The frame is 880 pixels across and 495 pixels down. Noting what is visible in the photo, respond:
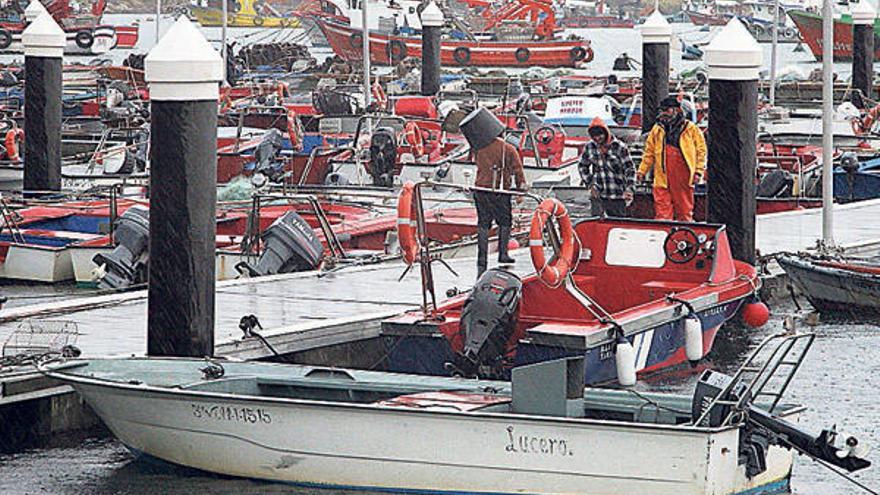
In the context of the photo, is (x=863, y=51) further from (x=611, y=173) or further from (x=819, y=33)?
(x=819, y=33)

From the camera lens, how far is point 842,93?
3956 cm

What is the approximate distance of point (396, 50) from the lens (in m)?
60.1

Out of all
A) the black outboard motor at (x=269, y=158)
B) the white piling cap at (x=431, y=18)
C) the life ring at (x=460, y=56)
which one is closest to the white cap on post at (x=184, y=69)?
the black outboard motor at (x=269, y=158)

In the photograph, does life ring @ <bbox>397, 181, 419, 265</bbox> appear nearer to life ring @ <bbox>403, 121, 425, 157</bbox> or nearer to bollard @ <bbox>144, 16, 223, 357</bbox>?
bollard @ <bbox>144, 16, 223, 357</bbox>

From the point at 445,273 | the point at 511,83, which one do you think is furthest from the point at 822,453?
the point at 511,83

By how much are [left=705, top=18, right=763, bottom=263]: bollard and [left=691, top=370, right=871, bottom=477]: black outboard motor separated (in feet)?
21.0

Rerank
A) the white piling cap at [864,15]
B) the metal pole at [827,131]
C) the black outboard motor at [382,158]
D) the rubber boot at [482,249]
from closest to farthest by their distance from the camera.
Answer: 1. the rubber boot at [482,249]
2. the metal pole at [827,131]
3. the black outboard motor at [382,158]
4. the white piling cap at [864,15]

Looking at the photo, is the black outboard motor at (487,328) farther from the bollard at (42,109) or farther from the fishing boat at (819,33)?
the fishing boat at (819,33)

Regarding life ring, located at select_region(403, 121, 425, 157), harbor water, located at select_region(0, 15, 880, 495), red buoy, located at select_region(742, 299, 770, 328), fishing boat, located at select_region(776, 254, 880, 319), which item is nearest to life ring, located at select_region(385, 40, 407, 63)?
life ring, located at select_region(403, 121, 425, 157)

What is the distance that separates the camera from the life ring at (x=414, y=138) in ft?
88.4

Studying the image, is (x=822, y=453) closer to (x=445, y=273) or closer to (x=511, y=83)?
(x=445, y=273)

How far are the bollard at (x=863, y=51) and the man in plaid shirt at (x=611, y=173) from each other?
59.2 ft

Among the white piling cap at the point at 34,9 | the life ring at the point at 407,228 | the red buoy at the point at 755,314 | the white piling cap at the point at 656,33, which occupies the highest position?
the white piling cap at the point at 34,9

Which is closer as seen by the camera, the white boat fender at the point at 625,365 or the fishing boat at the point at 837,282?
the white boat fender at the point at 625,365
